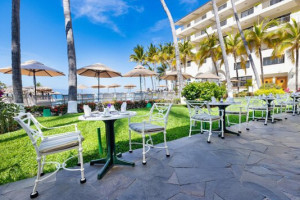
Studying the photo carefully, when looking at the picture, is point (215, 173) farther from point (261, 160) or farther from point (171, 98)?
point (171, 98)

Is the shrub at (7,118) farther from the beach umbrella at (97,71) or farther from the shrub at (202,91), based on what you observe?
the shrub at (202,91)

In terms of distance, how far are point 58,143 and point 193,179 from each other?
6.46ft

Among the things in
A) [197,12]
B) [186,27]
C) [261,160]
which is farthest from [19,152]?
[186,27]

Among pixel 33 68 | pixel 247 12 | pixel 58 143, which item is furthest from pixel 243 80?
pixel 58 143

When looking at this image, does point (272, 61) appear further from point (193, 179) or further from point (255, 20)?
point (193, 179)

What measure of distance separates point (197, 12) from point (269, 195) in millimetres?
29758

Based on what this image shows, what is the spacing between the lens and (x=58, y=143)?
1.97 meters

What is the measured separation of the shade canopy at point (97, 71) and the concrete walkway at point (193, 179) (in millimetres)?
6355

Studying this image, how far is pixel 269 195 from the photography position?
1.71 m

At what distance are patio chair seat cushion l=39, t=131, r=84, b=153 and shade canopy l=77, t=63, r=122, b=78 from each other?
624 centimetres

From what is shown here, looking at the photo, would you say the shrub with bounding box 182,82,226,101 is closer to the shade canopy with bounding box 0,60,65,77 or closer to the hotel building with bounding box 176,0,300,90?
the shade canopy with bounding box 0,60,65,77

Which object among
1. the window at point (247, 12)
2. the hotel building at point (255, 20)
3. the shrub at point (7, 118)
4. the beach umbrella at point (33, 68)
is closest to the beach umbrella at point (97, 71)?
the beach umbrella at point (33, 68)

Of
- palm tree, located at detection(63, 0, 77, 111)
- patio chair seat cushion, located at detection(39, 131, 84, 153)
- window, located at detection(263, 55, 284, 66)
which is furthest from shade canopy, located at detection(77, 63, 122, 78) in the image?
window, located at detection(263, 55, 284, 66)

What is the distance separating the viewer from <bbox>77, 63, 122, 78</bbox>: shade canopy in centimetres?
809
